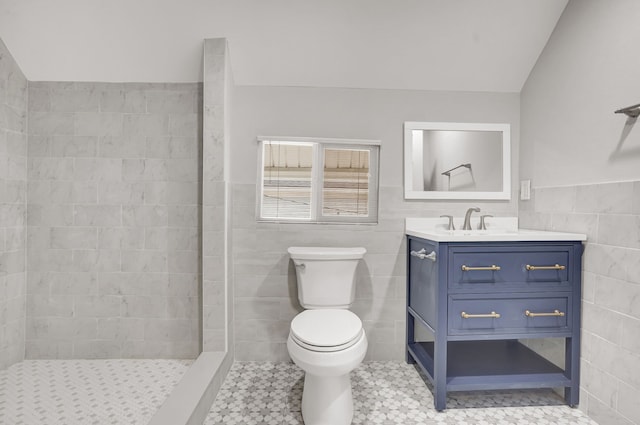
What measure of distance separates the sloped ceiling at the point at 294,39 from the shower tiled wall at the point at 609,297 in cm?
104

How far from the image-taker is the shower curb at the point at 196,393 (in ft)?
4.80

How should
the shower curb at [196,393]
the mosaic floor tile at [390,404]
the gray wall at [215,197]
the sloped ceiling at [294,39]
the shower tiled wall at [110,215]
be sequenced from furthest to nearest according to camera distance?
the shower tiled wall at [110,215], the gray wall at [215,197], the sloped ceiling at [294,39], the mosaic floor tile at [390,404], the shower curb at [196,393]

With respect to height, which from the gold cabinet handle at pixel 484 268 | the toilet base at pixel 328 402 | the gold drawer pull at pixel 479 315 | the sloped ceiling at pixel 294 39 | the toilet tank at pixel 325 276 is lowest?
the toilet base at pixel 328 402

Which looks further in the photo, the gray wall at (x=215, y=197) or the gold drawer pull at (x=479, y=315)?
the gray wall at (x=215, y=197)

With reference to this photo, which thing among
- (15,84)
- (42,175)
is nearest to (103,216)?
(42,175)

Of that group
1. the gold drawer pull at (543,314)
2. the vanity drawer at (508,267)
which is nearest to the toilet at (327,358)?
the vanity drawer at (508,267)

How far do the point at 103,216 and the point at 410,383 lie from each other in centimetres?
229

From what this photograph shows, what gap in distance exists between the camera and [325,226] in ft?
7.70

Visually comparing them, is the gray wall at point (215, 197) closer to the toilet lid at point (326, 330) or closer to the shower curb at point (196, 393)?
the shower curb at point (196, 393)

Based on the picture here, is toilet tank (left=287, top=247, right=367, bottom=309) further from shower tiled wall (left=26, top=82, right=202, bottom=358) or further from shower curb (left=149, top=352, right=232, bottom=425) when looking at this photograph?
shower tiled wall (left=26, top=82, right=202, bottom=358)

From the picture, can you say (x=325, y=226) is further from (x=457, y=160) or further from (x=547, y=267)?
(x=547, y=267)

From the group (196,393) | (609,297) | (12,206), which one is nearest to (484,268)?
(609,297)

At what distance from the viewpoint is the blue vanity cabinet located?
5.84 feet

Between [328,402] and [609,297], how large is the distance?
1471 millimetres
